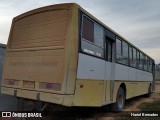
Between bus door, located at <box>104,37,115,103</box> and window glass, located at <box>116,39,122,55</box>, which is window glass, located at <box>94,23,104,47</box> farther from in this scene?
window glass, located at <box>116,39,122,55</box>

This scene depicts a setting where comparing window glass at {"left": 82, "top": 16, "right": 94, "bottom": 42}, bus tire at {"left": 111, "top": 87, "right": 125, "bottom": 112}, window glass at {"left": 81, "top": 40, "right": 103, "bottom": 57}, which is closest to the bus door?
window glass at {"left": 81, "top": 40, "right": 103, "bottom": 57}

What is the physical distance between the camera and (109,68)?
31.0 feet

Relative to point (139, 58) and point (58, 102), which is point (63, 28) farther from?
point (139, 58)

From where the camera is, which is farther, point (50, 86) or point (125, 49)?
point (125, 49)

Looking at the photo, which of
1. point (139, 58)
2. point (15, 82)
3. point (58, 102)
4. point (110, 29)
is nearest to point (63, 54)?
point (58, 102)

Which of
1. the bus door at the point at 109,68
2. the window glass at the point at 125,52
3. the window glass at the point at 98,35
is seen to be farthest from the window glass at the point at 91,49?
the window glass at the point at 125,52

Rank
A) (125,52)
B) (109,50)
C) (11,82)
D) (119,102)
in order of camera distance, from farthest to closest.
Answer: (125,52), (119,102), (109,50), (11,82)

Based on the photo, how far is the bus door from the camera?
358 inches

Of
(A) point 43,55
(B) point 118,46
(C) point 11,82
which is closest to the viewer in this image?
(A) point 43,55

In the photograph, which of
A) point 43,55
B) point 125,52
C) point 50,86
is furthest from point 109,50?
point 50,86

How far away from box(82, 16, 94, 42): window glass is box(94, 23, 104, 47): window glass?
0.25m

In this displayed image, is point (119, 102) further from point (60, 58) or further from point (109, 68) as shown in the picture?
point (60, 58)

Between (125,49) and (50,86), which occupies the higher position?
(125,49)

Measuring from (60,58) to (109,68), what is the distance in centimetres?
296
